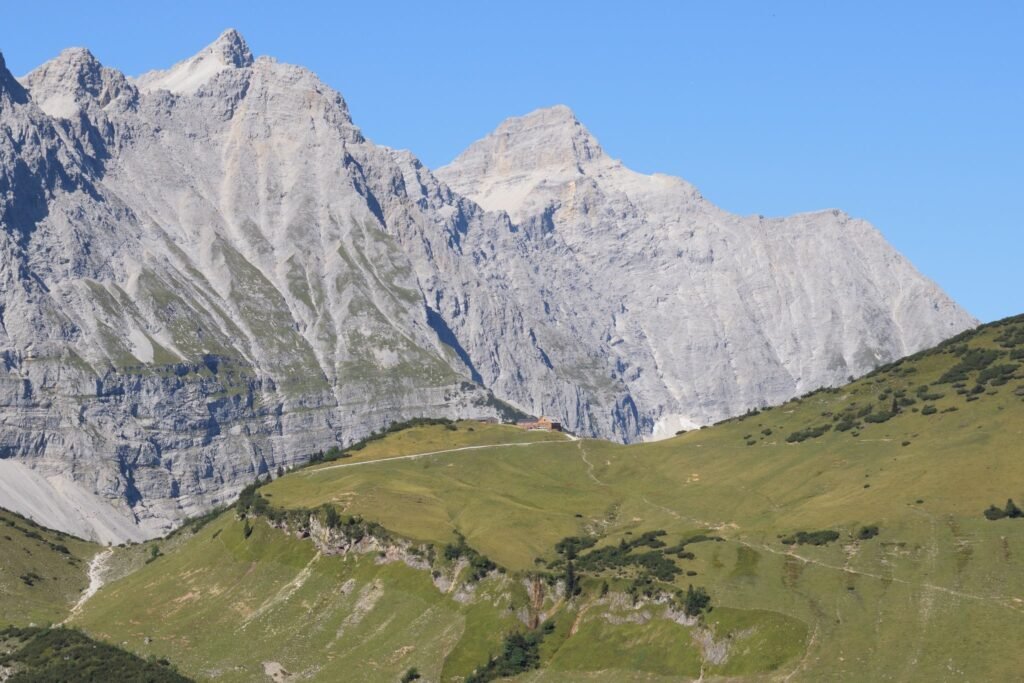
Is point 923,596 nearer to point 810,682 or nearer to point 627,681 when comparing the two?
point 810,682

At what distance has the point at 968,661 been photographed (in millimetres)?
175000

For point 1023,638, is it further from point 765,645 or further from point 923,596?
point 765,645

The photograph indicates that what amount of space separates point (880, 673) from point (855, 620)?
18.0 m

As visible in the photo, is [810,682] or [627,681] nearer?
[810,682]

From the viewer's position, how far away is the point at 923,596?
A: 7805 inches

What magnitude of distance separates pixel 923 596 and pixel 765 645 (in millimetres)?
23167

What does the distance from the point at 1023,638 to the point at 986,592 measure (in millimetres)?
16153

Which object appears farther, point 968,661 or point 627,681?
point 627,681

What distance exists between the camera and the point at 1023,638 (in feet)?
585

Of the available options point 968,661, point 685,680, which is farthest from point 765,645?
point 968,661

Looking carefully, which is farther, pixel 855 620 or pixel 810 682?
pixel 855 620

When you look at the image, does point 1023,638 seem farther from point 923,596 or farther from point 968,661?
point 923,596

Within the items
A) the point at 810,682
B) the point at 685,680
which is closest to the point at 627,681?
the point at 685,680

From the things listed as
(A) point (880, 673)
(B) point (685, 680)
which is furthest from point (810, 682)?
(B) point (685, 680)
